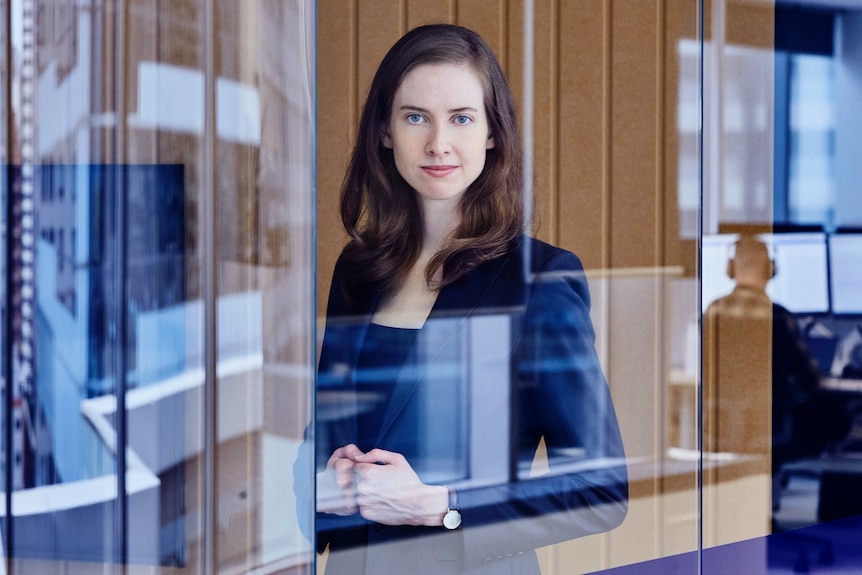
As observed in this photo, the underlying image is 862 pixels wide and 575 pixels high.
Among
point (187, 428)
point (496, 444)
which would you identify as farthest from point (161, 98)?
point (496, 444)

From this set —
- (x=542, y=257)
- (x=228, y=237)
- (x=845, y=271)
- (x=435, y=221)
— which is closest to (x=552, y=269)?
(x=542, y=257)

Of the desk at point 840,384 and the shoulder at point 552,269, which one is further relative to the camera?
the desk at point 840,384

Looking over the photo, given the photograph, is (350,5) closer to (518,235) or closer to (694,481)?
(518,235)

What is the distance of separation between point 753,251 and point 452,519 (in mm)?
1202

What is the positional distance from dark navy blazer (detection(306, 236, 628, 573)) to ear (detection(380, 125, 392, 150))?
0.31 meters

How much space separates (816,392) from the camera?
265 cm

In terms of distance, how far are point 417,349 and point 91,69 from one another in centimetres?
95

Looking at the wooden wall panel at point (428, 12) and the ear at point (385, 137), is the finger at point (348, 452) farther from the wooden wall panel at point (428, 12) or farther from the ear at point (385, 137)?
the wooden wall panel at point (428, 12)

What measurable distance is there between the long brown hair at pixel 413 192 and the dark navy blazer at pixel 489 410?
49 millimetres

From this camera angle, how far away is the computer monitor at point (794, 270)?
243 centimetres

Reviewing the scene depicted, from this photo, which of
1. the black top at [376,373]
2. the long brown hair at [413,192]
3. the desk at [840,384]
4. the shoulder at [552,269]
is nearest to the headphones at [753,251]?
the desk at [840,384]

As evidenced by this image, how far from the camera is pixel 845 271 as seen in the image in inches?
106

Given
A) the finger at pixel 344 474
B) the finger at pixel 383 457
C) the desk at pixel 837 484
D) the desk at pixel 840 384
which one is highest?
the desk at pixel 840 384

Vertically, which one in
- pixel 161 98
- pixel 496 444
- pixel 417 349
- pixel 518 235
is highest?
pixel 161 98
